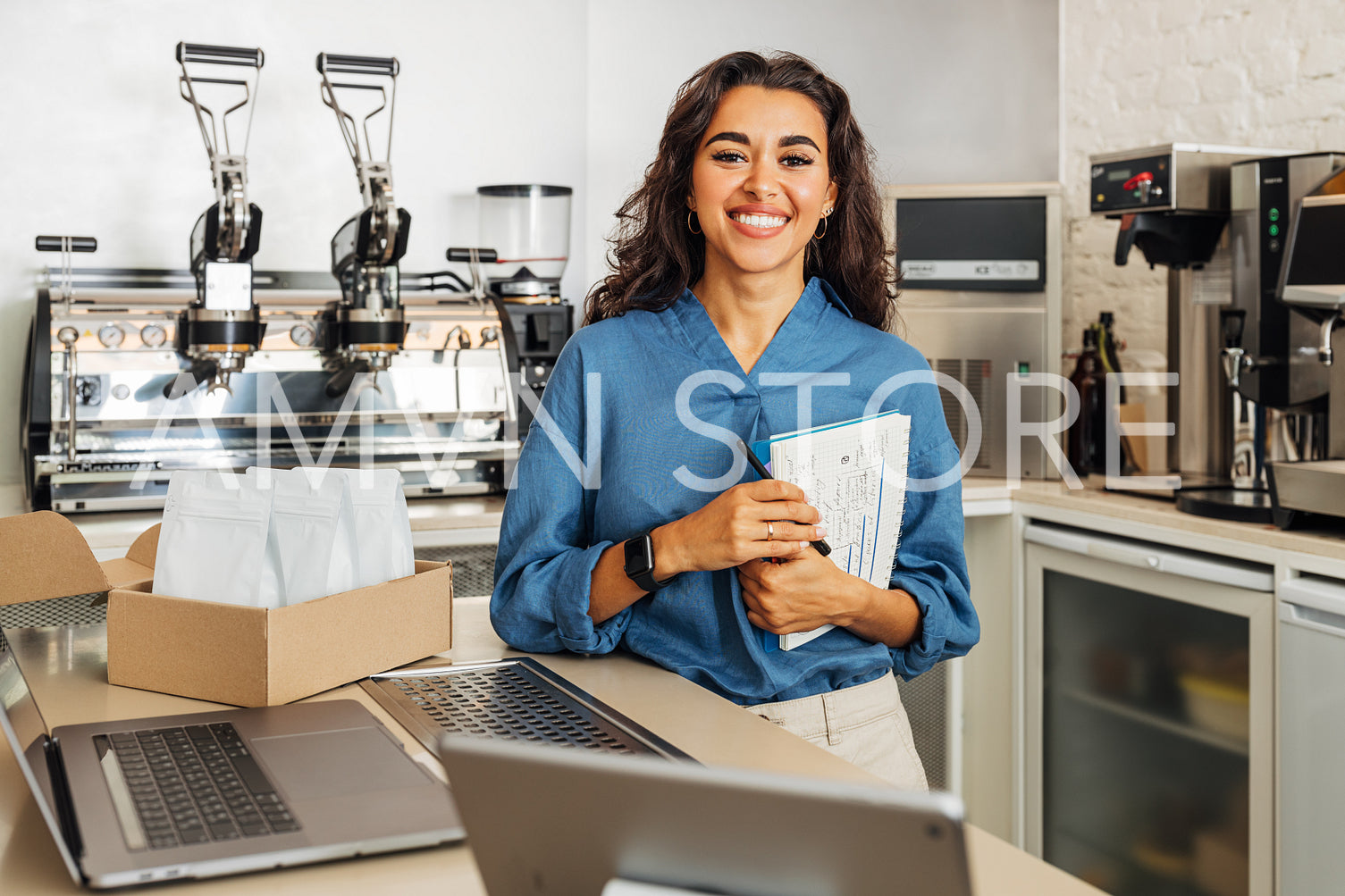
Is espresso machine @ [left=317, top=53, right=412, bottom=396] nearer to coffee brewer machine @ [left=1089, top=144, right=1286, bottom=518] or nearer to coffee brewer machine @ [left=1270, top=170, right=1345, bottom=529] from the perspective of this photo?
coffee brewer machine @ [left=1089, top=144, right=1286, bottom=518]

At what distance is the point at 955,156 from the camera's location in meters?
3.37

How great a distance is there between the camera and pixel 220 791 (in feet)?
2.73

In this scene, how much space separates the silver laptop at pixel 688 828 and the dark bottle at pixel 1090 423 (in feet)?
7.50

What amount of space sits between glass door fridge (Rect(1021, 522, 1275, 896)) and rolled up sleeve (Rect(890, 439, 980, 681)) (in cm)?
90

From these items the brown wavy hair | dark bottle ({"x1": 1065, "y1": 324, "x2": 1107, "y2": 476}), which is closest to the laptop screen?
the brown wavy hair

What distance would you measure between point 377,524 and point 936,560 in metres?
0.64

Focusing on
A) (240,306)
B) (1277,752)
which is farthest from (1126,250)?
(240,306)

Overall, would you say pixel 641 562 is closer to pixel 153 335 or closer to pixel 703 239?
pixel 703 239

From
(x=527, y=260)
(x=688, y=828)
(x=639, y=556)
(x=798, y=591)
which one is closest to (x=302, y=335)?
(x=527, y=260)

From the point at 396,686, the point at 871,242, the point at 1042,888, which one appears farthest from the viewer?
the point at 871,242

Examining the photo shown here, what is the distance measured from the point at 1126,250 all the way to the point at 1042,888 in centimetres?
181

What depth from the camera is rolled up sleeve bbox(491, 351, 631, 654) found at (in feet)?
4.11

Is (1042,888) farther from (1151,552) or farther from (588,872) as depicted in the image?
(1151,552)

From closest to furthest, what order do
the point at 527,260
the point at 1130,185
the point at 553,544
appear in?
the point at 553,544
the point at 1130,185
the point at 527,260
